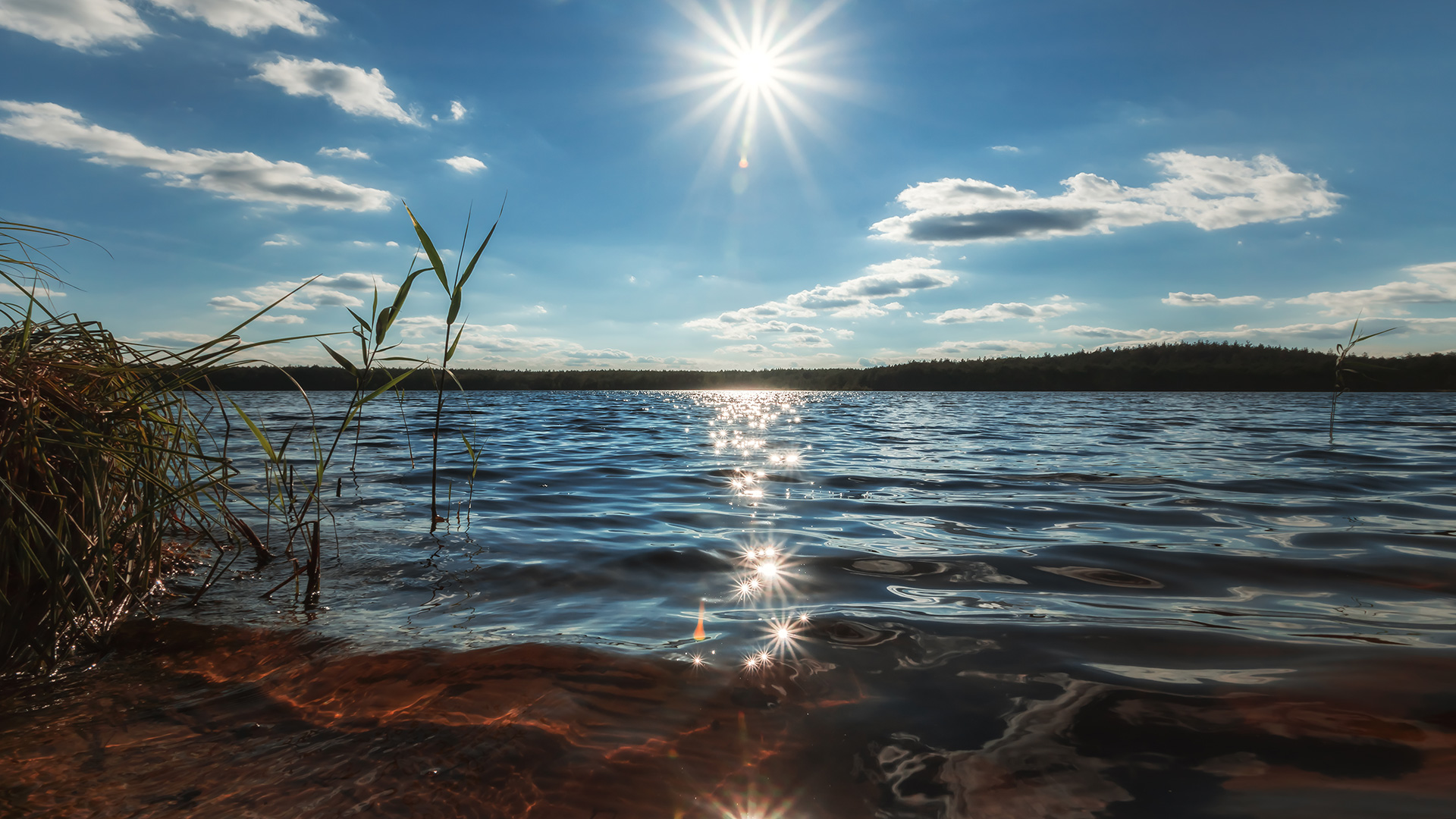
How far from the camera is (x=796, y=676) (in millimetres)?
2674

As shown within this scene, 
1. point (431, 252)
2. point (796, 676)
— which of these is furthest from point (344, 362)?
point (796, 676)

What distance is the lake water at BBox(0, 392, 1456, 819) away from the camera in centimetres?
189

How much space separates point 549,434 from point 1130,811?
15480 mm

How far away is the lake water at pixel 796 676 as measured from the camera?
189cm

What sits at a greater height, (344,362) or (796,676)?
(344,362)

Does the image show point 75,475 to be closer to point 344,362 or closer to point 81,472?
point 81,472

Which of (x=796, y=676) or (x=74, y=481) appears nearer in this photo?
(x=74, y=481)

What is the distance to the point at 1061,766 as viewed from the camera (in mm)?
2012

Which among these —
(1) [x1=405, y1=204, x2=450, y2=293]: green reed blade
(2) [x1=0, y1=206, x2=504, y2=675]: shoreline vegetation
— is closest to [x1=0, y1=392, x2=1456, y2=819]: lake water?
(2) [x1=0, y1=206, x2=504, y2=675]: shoreline vegetation

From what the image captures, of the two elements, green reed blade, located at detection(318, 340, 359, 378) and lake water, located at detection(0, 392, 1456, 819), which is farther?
green reed blade, located at detection(318, 340, 359, 378)

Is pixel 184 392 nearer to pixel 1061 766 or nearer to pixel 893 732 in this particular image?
pixel 893 732

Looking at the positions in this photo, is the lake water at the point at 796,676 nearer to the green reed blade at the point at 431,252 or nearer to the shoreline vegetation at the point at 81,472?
the shoreline vegetation at the point at 81,472

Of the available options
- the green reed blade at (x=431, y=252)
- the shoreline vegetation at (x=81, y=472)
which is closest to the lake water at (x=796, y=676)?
the shoreline vegetation at (x=81, y=472)

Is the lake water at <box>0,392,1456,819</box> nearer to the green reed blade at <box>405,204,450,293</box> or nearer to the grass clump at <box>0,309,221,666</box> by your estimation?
the grass clump at <box>0,309,221,666</box>
